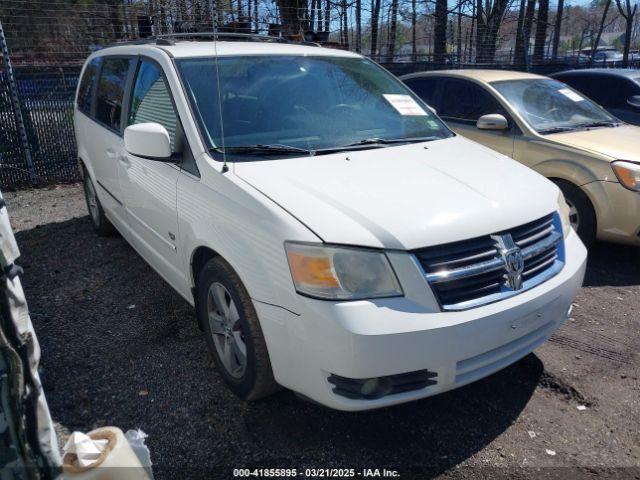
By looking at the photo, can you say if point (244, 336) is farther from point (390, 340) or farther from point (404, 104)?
point (404, 104)

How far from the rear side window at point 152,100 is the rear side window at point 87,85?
1421mm

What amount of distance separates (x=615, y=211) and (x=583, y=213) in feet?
0.89

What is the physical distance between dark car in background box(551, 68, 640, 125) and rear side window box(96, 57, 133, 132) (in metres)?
6.46

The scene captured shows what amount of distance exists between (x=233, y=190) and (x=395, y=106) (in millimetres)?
1612

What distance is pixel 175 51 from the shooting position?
3521 millimetres

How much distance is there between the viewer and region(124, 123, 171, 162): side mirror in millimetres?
2943

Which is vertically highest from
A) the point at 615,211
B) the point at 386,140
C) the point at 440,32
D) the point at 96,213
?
the point at 440,32

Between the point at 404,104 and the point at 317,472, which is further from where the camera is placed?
the point at 404,104

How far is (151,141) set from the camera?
116 inches

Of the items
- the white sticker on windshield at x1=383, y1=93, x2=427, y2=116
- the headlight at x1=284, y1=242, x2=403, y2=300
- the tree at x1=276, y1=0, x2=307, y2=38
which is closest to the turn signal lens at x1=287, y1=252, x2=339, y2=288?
the headlight at x1=284, y1=242, x2=403, y2=300

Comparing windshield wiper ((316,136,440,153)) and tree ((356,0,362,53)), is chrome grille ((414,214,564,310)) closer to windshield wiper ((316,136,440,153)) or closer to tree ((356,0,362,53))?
windshield wiper ((316,136,440,153))

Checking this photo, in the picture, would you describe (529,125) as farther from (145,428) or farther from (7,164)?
(7,164)

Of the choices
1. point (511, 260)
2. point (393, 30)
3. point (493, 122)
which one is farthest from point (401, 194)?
point (393, 30)

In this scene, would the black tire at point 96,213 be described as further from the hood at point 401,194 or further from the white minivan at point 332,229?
the hood at point 401,194
